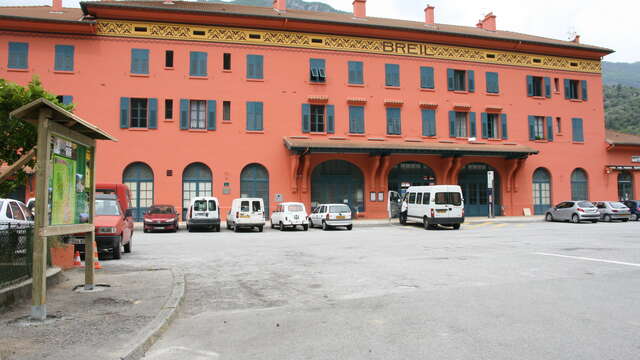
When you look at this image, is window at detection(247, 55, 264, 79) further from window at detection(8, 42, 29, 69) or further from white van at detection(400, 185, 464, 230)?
white van at detection(400, 185, 464, 230)

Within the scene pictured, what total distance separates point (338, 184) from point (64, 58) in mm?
18538

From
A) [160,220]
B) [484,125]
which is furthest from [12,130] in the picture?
[484,125]

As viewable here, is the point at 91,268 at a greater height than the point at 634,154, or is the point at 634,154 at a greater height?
the point at 634,154

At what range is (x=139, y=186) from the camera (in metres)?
29.5

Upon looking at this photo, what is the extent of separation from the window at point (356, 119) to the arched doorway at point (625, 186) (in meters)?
22.6

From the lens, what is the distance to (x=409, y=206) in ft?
91.7

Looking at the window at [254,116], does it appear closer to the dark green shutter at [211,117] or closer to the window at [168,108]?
the dark green shutter at [211,117]

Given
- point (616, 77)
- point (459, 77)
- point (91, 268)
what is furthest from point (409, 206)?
point (616, 77)

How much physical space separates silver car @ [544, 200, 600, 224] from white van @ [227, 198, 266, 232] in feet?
63.2

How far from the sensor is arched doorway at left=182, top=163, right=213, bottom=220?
30.1m

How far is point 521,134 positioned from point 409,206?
46.6ft


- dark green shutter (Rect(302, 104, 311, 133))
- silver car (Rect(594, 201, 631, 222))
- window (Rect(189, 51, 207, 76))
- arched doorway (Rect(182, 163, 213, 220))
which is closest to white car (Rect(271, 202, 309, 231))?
arched doorway (Rect(182, 163, 213, 220))

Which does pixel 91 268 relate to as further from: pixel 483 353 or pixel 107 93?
pixel 107 93

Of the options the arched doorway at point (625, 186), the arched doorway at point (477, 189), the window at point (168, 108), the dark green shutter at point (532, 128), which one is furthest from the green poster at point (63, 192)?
the arched doorway at point (625, 186)
